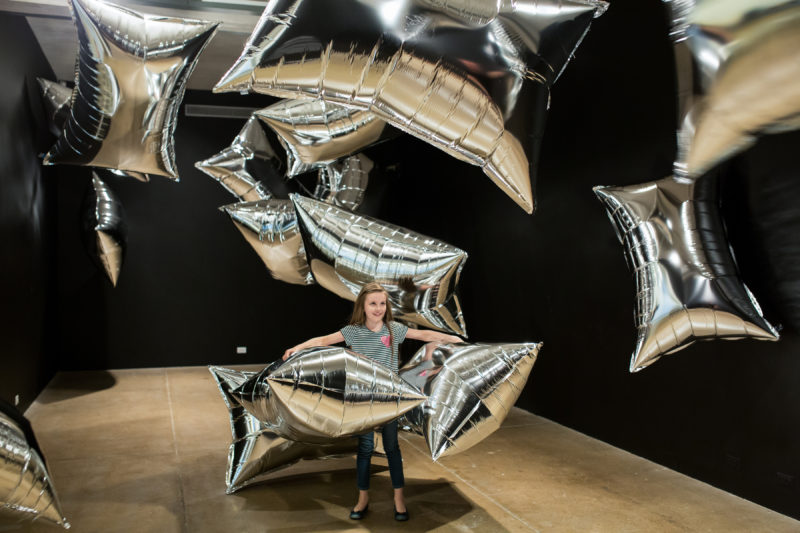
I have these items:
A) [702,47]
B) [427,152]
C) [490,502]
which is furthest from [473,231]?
[702,47]

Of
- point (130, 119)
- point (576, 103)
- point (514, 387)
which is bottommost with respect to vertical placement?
point (514, 387)

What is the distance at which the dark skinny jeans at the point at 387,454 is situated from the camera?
103 inches

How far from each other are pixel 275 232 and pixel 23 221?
2.89 m

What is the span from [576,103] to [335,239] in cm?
240

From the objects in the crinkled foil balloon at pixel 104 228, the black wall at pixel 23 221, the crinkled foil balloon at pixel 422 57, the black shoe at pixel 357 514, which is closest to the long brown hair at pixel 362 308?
the black shoe at pixel 357 514

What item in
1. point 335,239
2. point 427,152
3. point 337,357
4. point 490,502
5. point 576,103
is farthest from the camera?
point 427,152

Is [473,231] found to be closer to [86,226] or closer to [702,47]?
[86,226]

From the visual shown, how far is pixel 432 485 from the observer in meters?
3.16

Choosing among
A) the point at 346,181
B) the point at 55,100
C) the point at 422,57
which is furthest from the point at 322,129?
the point at 55,100

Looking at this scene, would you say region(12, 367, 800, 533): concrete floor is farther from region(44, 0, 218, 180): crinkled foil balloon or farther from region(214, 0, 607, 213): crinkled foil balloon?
region(214, 0, 607, 213): crinkled foil balloon

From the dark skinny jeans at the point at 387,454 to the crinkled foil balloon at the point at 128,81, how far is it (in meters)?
1.42

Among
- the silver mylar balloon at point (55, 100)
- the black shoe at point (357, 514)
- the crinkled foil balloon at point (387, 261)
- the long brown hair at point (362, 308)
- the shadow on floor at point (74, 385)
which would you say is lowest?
the shadow on floor at point (74, 385)

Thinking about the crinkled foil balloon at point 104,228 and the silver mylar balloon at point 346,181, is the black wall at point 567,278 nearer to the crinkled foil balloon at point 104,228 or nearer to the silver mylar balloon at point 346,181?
the silver mylar balloon at point 346,181

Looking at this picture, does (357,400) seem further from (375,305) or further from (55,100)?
(55,100)
